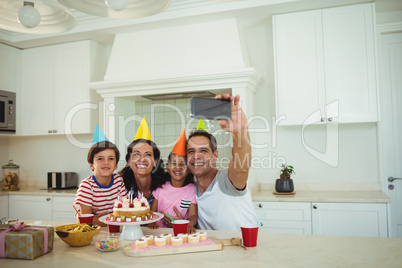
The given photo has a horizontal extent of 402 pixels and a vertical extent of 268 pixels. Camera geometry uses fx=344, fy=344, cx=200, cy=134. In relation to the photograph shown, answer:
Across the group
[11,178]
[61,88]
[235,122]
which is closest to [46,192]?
[11,178]

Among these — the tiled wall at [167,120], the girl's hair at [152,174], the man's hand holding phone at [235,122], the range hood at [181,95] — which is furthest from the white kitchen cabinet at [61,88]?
the man's hand holding phone at [235,122]

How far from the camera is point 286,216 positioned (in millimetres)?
2842

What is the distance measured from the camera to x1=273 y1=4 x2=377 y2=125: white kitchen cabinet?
2920 mm

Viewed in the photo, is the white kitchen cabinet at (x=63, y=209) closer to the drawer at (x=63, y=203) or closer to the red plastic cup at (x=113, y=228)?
the drawer at (x=63, y=203)

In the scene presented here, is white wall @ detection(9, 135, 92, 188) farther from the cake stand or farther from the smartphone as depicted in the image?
the smartphone

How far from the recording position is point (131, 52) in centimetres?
352

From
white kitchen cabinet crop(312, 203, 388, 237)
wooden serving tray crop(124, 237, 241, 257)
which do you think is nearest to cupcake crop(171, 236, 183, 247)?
wooden serving tray crop(124, 237, 241, 257)

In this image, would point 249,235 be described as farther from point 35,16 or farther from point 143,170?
point 35,16

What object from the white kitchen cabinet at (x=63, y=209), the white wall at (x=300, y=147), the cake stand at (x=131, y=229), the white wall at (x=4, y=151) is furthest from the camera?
the white wall at (x=4, y=151)

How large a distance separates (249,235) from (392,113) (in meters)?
2.52

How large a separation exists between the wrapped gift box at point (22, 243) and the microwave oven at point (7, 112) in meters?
2.84

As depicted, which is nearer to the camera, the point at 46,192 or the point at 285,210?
the point at 285,210

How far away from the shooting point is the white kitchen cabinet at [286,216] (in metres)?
2.80

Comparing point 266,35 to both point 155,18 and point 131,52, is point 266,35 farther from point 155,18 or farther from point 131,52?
point 131,52
